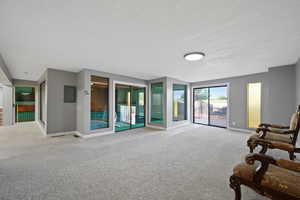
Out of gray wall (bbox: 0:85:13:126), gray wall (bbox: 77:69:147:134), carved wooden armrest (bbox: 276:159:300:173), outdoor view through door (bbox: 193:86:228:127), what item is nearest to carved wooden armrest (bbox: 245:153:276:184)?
carved wooden armrest (bbox: 276:159:300:173)

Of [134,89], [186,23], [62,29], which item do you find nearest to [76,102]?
[134,89]

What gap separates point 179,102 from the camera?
22.1ft

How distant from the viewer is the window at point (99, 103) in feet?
14.9

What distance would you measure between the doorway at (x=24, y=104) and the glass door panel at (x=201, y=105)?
33.3 feet

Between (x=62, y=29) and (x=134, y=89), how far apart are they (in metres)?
4.15

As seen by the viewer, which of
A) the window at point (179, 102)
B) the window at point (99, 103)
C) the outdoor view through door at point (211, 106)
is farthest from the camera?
the window at point (179, 102)

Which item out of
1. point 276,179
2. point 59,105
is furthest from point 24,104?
point 276,179

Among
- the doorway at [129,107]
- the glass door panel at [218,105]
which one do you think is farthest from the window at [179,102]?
the doorway at [129,107]

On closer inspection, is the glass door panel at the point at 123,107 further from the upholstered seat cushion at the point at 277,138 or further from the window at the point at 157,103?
the upholstered seat cushion at the point at 277,138

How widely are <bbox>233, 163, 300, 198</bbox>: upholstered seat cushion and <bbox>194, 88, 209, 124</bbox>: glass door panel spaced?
5634 mm

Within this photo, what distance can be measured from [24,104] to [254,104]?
1226cm

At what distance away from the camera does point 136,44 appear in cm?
249

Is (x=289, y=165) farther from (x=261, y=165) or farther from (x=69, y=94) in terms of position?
(x=69, y=94)

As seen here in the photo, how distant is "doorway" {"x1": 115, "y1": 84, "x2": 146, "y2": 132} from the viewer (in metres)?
5.68
